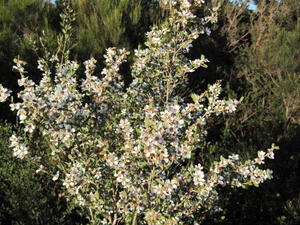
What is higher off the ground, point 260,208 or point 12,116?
point 12,116

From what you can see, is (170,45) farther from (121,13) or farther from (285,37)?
(285,37)

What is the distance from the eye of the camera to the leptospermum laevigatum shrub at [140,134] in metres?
2.41

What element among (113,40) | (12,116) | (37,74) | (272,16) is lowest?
(12,116)

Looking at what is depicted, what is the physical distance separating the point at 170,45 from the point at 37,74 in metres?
4.65

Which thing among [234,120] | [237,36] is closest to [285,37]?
[237,36]

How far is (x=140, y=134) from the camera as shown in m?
2.81

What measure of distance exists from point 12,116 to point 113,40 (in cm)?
247

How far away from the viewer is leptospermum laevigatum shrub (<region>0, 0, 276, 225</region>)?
7.90 ft

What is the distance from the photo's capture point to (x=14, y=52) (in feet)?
22.6

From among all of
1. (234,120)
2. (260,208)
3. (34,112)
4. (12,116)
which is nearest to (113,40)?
(12,116)

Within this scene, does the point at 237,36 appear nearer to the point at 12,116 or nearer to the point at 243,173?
the point at 12,116

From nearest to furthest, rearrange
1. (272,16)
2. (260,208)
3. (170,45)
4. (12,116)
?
(170,45)
(260,208)
(12,116)
(272,16)

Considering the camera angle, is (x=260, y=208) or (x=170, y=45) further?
(x=260, y=208)

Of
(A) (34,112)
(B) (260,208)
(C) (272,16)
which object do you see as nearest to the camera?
(A) (34,112)
